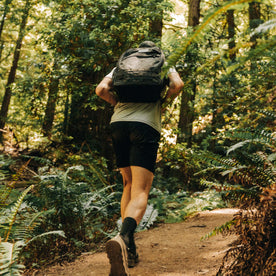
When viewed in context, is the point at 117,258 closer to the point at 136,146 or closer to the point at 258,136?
the point at 136,146

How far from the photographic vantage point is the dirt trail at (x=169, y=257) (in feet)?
10.4

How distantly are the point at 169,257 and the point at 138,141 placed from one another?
158 cm

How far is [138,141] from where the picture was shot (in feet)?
10.4

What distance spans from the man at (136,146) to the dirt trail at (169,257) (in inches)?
12.4

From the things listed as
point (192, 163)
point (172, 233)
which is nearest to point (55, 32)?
point (192, 163)

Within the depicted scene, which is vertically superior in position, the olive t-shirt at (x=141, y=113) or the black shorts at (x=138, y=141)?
the olive t-shirt at (x=141, y=113)

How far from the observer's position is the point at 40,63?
308 inches

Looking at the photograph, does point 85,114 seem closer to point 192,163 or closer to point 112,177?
point 112,177

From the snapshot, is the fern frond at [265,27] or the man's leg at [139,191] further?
the man's leg at [139,191]

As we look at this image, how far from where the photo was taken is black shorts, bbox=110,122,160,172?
3162 mm

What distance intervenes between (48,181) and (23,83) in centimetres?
431

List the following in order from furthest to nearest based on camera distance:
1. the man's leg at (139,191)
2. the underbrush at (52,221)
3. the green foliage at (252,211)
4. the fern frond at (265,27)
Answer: the underbrush at (52,221), the man's leg at (139,191), the green foliage at (252,211), the fern frond at (265,27)

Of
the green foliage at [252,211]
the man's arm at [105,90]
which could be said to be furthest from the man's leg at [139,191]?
the man's arm at [105,90]

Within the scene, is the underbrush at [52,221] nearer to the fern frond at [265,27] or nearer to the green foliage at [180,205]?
the green foliage at [180,205]
